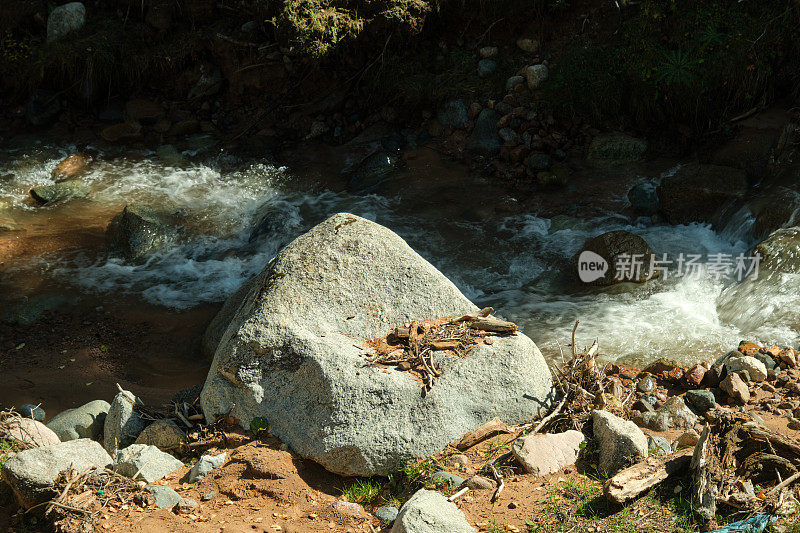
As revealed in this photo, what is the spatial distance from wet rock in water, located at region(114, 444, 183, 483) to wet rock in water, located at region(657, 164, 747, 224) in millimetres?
5660

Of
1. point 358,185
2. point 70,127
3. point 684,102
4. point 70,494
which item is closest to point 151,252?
point 358,185

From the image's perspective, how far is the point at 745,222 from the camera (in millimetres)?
6730

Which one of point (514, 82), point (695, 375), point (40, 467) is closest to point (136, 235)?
point (40, 467)

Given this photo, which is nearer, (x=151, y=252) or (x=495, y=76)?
(x=151, y=252)

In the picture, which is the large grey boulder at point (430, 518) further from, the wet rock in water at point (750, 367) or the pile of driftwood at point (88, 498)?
the wet rock in water at point (750, 367)

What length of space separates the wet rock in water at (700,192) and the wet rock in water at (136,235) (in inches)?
219

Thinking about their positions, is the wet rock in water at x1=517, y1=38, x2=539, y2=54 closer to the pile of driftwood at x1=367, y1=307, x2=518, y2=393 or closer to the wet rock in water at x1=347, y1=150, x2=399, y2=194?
the wet rock in water at x1=347, y1=150, x2=399, y2=194

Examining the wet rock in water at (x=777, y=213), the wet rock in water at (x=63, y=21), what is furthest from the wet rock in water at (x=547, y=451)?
the wet rock in water at (x=63, y=21)

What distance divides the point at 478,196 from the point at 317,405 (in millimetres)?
4889

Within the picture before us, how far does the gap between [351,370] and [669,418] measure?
76.8 inches

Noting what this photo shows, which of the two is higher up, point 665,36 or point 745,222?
point 665,36

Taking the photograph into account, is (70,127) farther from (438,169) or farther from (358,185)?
(438,169)

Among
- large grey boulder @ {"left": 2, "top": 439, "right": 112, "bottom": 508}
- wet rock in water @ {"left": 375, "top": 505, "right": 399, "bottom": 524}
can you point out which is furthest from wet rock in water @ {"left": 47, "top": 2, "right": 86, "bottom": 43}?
wet rock in water @ {"left": 375, "top": 505, "right": 399, "bottom": 524}

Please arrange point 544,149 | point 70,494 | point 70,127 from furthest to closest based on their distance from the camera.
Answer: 1. point 70,127
2. point 544,149
3. point 70,494
